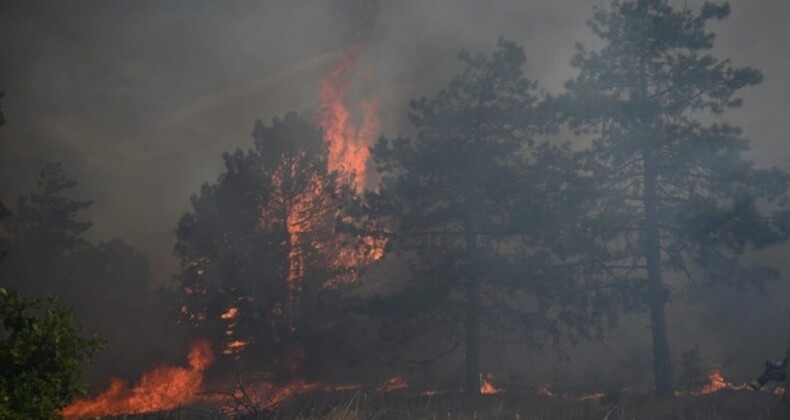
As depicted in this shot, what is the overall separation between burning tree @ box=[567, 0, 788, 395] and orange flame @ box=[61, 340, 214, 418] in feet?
72.4

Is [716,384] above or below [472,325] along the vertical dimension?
below

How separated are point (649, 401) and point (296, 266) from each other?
17471 mm

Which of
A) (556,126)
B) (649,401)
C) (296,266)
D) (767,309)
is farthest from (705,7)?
(767,309)

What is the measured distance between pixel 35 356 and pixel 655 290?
698 inches

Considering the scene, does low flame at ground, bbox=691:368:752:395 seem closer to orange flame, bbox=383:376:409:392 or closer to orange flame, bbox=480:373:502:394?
orange flame, bbox=480:373:502:394

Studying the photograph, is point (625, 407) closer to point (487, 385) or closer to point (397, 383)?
point (487, 385)

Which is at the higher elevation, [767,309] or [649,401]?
[767,309]

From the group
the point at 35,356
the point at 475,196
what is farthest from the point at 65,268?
the point at 35,356

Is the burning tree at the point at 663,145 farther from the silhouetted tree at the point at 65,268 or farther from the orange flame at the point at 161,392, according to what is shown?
the silhouetted tree at the point at 65,268

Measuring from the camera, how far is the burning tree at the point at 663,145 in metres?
17.0

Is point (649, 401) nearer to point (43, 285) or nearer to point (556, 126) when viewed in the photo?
point (556, 126)

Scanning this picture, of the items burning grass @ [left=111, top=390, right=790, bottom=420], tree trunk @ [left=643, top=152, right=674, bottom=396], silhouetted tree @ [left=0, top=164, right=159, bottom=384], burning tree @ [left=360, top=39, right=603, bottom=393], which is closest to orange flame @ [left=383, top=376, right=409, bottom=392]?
burning tree @ [left=360, top=39, right=603, bottom=393]

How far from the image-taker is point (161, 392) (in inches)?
1180

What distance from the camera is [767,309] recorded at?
32719 mm
